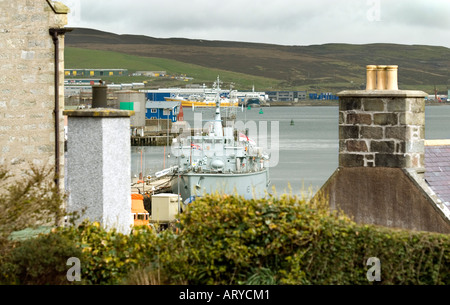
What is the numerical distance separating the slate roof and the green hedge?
9.82ft

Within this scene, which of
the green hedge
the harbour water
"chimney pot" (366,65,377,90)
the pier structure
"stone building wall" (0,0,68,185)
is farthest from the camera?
the harbour water

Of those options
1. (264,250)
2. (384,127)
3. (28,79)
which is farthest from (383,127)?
(28,79)

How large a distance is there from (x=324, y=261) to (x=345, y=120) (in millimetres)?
3370

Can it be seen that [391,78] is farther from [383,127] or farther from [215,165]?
[215,165]

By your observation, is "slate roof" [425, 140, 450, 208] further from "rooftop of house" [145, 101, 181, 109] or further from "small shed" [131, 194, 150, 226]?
"rooftop of house" [145, 101, 181, 109]

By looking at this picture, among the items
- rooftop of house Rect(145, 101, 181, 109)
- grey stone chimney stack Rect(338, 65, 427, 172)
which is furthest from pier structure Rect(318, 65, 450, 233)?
rooftop of house Rect(145, 101, 181, 109)

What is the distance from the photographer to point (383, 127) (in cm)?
1102

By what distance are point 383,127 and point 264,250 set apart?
3.41 meters

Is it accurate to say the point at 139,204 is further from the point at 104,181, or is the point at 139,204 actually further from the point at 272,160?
the point at 272,160

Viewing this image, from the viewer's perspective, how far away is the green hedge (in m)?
8.19

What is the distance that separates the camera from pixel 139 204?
3528 centimetres

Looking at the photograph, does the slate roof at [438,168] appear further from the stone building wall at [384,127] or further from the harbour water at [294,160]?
the harbour water at [294,160]

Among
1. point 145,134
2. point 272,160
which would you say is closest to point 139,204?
point 272,160

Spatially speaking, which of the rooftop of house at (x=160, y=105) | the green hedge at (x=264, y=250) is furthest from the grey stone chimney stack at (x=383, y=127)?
the rooftop of house at (x=160, y=105)
